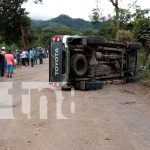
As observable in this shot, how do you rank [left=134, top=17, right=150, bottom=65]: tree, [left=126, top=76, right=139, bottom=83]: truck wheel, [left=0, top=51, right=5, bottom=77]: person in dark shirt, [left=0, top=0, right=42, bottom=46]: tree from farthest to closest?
[left=0, top=0, right=42, bottom=46]: tree
[left=0, top=51, right=5, bottom=77]: person in dark shirt
[left=134, top=17, right=150, bottom=65]: tree
[left=126, top=76, right=139, bottom=83]: truck wheel

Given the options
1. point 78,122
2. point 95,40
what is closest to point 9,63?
point 95,40

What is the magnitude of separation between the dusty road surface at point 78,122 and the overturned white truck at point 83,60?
1.08 metres

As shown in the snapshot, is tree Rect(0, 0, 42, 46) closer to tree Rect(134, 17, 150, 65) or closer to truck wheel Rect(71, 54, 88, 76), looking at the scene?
tree Rect(134, 17, 150, 65)

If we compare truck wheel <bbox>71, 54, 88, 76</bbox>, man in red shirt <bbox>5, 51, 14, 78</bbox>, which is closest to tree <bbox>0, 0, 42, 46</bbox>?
man in red shirt <bbox>5, 51, 14, 78</bbox>

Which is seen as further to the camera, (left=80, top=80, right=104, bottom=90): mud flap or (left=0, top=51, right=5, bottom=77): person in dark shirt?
(left=0, top=51, right=5, bottom=77): person in dark shirt

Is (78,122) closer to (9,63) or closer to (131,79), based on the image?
(131,79)

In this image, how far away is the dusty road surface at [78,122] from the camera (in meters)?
9.91

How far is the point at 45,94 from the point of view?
57.1 feet

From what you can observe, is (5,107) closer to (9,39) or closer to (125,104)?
(125,104)

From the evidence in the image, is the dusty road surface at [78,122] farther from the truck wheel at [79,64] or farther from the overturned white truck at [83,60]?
the truck wheel at [79,64]

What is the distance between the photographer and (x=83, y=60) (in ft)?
64.4

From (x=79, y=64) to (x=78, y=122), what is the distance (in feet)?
24.8

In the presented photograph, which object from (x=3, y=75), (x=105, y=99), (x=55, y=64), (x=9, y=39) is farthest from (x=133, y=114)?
(x=9, y=39)

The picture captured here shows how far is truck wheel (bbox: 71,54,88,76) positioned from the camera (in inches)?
755
